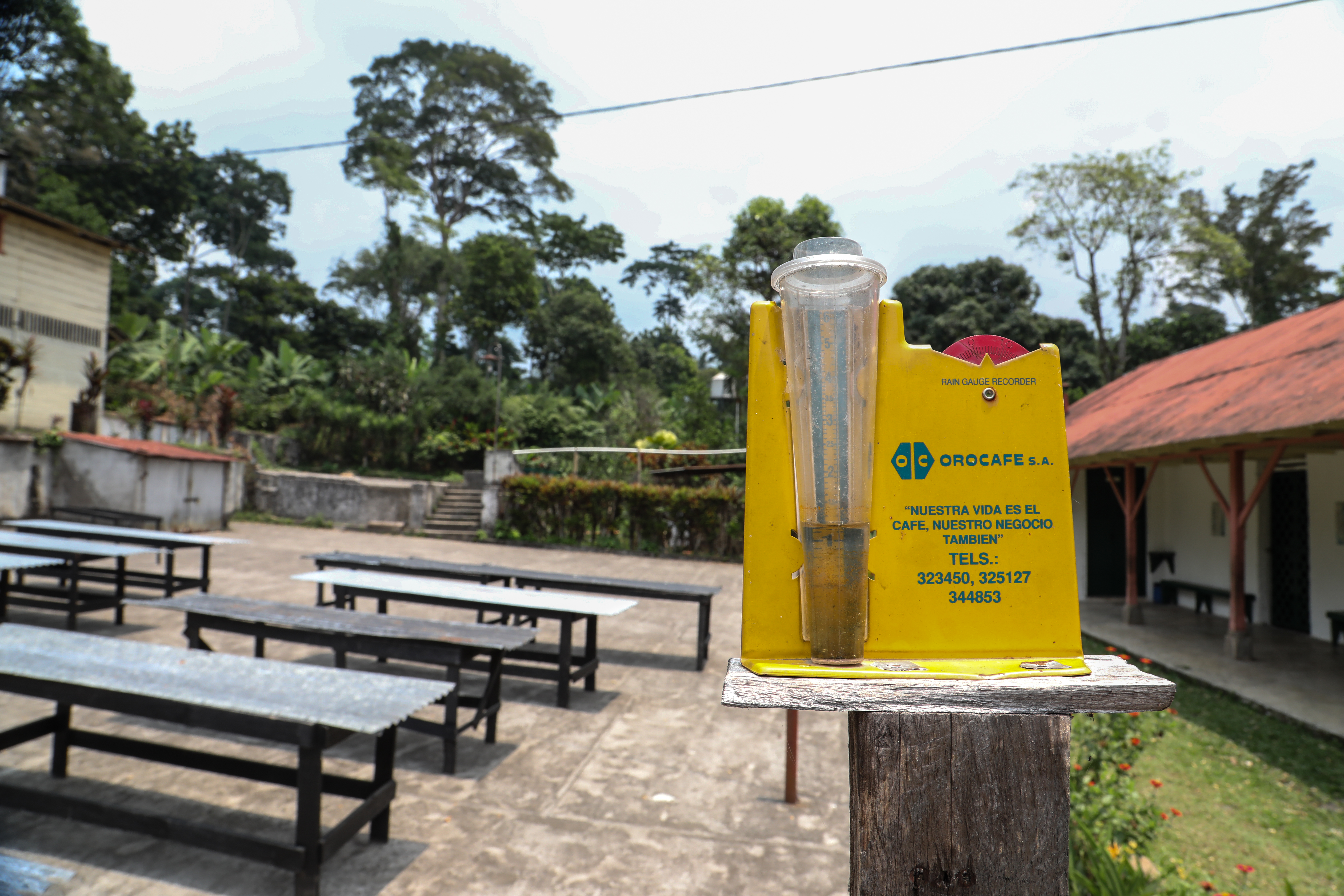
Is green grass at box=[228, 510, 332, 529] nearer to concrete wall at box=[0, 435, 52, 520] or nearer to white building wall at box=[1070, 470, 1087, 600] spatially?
concrete wall at box=[0, 435, 52, 520]

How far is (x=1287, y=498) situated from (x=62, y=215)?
3028 cm

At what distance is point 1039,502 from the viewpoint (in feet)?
2.80

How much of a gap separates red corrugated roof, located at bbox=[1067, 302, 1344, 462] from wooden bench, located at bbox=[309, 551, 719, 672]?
3.12m

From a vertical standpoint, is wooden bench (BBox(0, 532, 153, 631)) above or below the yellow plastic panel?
below

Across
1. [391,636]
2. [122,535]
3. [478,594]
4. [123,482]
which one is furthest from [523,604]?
[123,482]

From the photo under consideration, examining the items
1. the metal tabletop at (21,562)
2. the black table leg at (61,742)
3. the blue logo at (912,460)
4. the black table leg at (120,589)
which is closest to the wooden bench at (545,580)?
the black table leg at (120,589)

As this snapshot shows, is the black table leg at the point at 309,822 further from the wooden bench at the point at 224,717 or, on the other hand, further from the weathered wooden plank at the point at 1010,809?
the weathered wooden plank at the point at 1010,809

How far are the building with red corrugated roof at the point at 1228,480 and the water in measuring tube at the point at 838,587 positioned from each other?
5.05 metres

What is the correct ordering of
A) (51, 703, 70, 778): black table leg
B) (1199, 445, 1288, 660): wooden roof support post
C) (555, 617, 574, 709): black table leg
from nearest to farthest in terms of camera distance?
1. (51, 703, 70, 778): black table leg
2. (555, 617, 574, 709): black table leg
3. (1199, 445, 1288, 660): wooden roof support post

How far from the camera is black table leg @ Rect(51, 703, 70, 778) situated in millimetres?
3277

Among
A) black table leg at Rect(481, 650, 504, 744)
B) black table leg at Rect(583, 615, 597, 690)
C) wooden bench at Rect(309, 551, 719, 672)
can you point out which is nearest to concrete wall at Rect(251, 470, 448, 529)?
wooden bench at Rect(309, 551, 719, 672)

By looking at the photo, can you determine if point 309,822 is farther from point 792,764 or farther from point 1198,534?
point 1198,534

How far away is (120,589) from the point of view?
606cm

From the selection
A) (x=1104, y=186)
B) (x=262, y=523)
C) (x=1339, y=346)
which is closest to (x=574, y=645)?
(x=1339, y=346)
